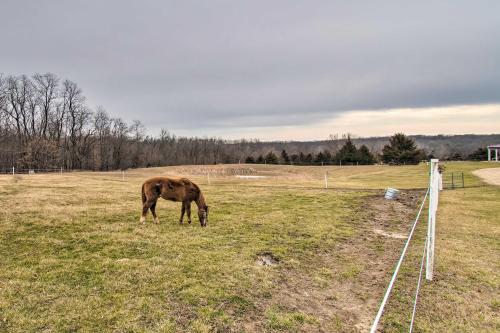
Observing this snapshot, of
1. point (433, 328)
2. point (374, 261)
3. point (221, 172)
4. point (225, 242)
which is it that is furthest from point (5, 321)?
point (221, 172)

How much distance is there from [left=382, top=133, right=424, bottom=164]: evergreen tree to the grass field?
60.7 metres

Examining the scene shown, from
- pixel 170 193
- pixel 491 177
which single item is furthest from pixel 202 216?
pixel 491 177

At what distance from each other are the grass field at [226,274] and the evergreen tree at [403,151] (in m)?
60.7

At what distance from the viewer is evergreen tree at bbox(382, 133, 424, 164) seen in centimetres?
7056

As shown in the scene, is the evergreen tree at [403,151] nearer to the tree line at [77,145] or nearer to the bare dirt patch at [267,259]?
the tree line at [77,145]

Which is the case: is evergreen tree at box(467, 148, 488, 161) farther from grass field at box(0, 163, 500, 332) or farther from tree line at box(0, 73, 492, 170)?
grass field at box(0, 163, 500, 332)

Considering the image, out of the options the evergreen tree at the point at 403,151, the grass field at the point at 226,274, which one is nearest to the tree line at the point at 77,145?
the evergreen tree at the point at 403,151

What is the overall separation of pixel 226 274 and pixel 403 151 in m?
72.5

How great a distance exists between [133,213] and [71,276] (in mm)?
7359

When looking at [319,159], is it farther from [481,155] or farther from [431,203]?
[431,203]

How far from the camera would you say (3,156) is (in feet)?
205

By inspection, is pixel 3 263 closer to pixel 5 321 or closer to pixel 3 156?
pixel 5 321

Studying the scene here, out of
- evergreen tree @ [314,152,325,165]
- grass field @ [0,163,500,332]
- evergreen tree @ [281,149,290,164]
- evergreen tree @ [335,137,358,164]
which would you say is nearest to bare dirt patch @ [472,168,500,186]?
grass field @ [0,163,500,332]

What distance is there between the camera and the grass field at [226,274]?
222 inches
